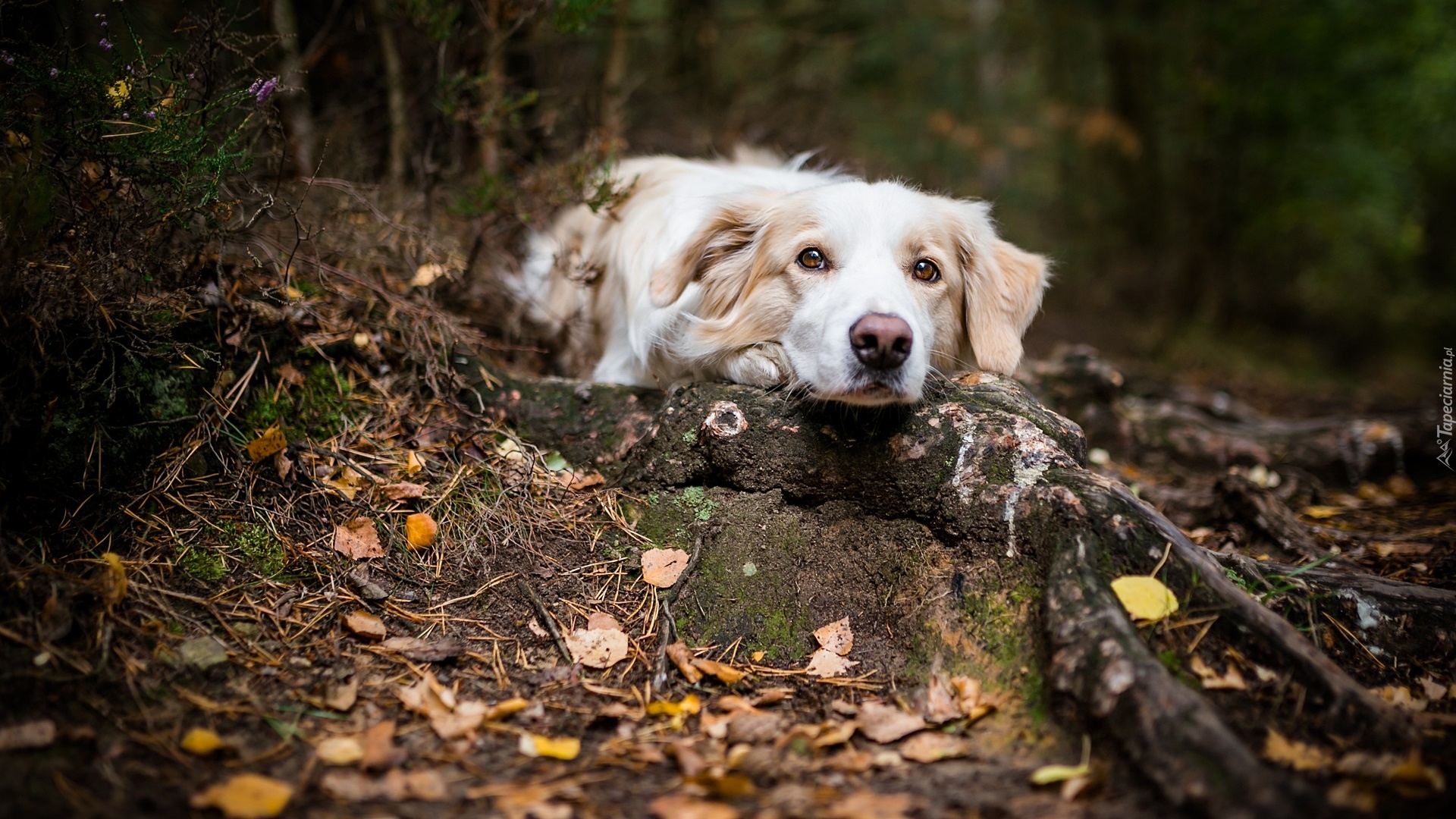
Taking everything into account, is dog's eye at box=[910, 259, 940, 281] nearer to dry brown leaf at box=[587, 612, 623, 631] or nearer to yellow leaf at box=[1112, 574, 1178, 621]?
yellow leaf at box=[1112, 574, 1178, 621]

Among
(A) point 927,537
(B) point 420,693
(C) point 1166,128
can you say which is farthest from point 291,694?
(C) point 1166,128

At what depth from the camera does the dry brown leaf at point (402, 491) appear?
2.67 m

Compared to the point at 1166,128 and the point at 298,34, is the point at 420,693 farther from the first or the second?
the point at 1166,128

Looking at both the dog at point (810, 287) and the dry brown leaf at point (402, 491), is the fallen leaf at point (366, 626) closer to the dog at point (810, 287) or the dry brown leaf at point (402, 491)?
the dry brown leaf at point (402, 491)

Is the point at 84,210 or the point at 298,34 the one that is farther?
the point at 298,34

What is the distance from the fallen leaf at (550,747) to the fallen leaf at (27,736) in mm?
950

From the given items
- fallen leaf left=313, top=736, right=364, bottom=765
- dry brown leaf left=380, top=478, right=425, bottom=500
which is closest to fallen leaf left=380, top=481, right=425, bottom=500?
dry brown leaf left=380, top=478, right=425, bottom=500

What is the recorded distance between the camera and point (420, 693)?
2076mm

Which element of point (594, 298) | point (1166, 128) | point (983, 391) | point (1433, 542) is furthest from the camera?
point (1166, 128)

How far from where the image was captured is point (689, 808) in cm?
168

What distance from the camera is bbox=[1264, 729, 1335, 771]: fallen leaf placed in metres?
1.80

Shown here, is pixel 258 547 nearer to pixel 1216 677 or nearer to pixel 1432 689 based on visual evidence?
pixel 1216 677

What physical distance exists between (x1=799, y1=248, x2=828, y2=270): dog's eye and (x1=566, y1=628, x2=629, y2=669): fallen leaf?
1.42m

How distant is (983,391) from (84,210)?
9.08ft
